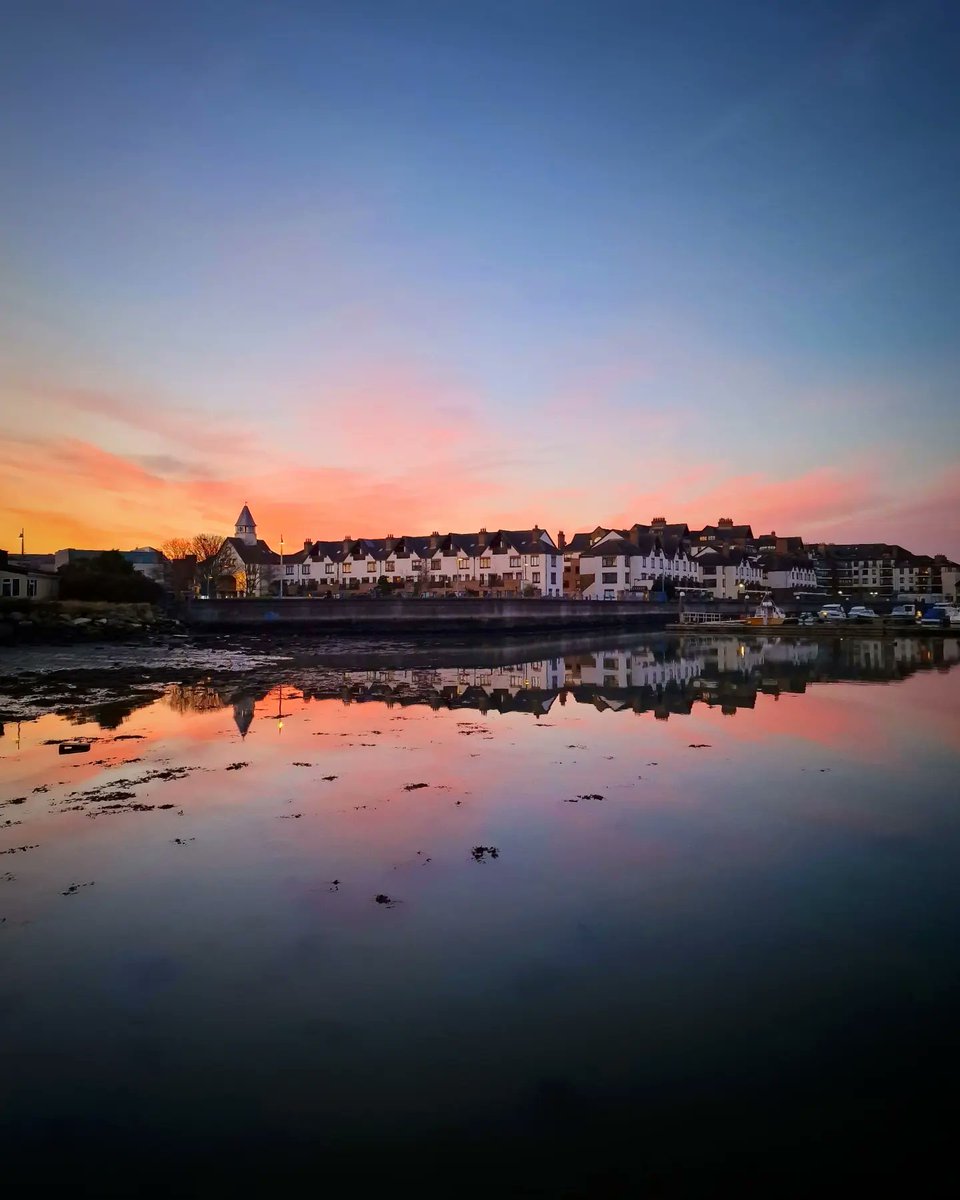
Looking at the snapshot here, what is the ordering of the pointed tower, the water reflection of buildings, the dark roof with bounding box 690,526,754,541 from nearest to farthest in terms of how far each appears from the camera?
the water reflection of buildings < the pointed tower < the dark roof with bounding box 690,526,754,541

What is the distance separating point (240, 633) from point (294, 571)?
55321 mm

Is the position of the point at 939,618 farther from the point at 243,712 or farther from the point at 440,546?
the point at 243,712

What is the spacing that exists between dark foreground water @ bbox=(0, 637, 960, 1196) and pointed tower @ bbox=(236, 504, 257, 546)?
121 meters

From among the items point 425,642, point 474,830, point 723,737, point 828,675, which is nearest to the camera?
point 474,830

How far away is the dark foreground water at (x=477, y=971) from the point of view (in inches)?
194

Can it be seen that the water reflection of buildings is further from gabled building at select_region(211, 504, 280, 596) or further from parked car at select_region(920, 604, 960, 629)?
gabled building at select_region(211, 504, 280, 596)

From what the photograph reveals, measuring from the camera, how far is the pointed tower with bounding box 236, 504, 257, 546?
5231 inches

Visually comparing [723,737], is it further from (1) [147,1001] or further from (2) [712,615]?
(2) [712,615]

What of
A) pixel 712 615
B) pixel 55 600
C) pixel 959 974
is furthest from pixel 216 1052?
pixel 712 615

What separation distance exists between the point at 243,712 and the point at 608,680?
1707cm

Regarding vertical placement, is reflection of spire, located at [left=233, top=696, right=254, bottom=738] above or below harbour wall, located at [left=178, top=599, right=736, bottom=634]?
below

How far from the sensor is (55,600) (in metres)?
69.9

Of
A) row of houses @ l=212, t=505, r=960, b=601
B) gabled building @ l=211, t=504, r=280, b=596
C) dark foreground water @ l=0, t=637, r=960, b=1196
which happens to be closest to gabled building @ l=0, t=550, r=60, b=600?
row of houses @ l=212, t=505, r=960, b=601

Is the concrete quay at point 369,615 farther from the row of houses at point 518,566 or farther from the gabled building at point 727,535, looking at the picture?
the gabled building at point 727,535
